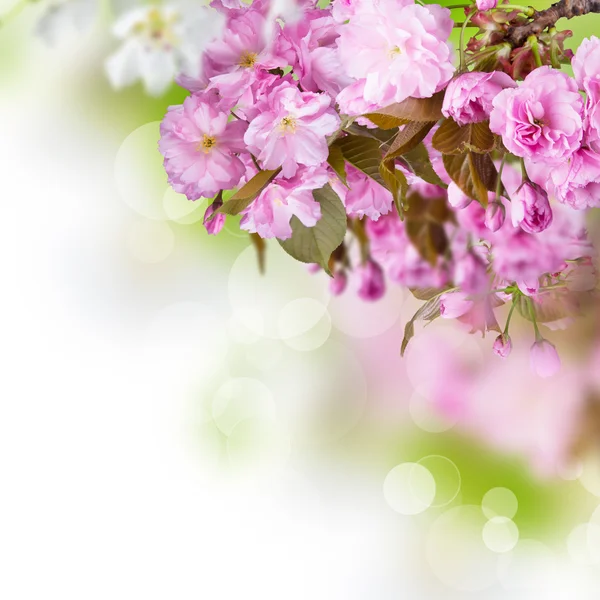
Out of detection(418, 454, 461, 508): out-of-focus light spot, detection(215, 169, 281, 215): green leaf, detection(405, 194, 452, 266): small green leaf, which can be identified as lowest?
detection(418, 454, 461, 508): out-of-focus light spot

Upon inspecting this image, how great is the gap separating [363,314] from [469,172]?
0.41 meters

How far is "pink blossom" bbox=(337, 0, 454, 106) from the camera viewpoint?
41 centimetres

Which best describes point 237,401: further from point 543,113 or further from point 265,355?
point 543,113

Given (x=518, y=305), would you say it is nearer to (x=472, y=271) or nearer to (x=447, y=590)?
(x=472, y=271)

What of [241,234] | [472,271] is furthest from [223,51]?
[241,234]

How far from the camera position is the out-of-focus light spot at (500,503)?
89cm

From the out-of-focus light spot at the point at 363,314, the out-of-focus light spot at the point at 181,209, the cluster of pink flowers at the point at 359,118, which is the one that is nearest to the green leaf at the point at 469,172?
the cluster of pink flowers at the point at 359,118

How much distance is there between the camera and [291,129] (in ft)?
1.46

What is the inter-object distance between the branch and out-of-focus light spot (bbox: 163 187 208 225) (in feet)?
1.64

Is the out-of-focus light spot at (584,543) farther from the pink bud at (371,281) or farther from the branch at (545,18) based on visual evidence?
the branch at (545,18)

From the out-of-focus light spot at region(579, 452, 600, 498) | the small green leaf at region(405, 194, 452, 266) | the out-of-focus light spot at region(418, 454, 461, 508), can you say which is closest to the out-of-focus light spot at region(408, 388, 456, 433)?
the out-of-focus light spot at region(418, 454, 461, 508)

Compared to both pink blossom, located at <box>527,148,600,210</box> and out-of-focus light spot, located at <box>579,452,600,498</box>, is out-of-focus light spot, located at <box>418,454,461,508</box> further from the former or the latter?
pink blossom, located at <box>527,148,600,210</box>

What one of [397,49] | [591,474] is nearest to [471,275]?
[397,49]

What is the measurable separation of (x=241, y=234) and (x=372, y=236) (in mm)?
206
